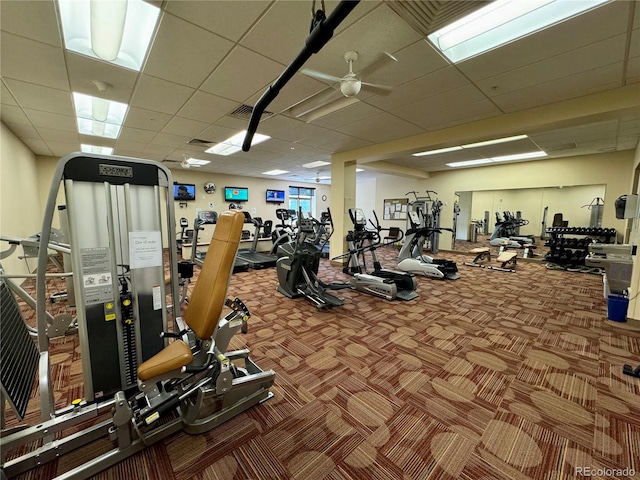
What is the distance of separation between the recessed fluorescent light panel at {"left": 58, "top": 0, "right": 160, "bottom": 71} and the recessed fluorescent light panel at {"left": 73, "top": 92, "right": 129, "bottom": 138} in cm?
129

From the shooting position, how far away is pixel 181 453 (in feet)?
5.02

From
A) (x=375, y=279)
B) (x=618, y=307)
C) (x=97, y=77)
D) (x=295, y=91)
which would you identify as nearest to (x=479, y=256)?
(x=618, y=307)

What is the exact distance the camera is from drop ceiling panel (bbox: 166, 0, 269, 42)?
1.91 metres

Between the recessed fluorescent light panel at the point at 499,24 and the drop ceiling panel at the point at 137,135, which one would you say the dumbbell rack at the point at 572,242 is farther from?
the drop ceiling panel at the point at 137,135

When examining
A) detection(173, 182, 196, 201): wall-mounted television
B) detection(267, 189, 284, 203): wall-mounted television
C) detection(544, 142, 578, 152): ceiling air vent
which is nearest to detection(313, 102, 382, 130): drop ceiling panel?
detection(544, 142, 578, 152): ceiling air vent

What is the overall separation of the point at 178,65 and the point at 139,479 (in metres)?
3.37

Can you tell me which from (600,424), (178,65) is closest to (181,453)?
(600,424)

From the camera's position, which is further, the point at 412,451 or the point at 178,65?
the point at 178,65

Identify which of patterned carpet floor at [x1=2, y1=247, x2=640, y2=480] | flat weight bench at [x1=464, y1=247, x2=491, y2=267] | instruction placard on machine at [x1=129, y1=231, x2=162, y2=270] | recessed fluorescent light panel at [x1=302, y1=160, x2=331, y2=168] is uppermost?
recessed fluorescent light panel at [x1=302, y1=160, x2=331, y2=168]

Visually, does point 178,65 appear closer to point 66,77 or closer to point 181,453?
point 66,77

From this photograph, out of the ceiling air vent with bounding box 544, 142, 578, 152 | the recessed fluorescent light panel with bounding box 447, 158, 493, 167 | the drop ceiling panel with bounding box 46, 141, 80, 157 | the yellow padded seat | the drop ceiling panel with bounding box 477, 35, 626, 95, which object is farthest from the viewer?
the recessed fluorescent light panel with bounding box 447, 158, 493, 167

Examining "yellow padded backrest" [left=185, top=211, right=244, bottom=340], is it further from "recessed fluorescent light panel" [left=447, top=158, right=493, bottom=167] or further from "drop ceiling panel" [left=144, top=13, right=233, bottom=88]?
"recessed fluorescent light panel" [left=447, top=158, right=493, bottom=167]

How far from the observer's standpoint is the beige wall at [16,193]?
4.17 metres

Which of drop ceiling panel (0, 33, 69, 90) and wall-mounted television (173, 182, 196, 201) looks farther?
wall-mounted television (173, 182, 196, 201)
